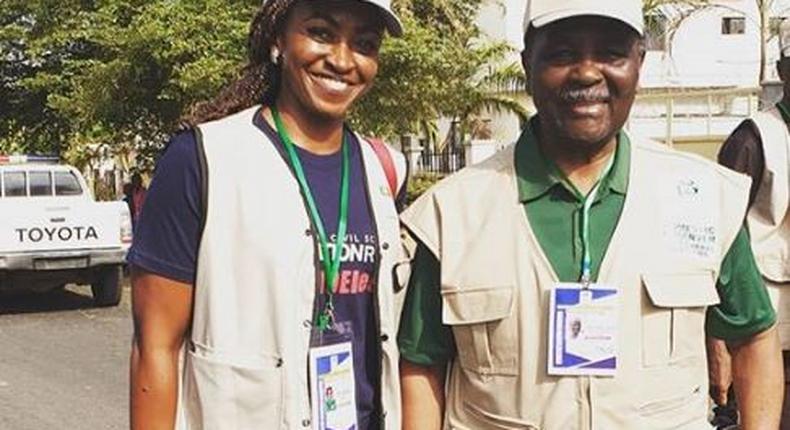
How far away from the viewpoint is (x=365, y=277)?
7.26ft

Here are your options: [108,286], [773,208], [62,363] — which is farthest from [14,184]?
[773,208]

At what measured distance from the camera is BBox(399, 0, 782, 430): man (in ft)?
6.75

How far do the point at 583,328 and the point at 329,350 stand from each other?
0.53 metres

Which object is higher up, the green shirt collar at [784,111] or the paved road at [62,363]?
the green shirt collar at [784,111]

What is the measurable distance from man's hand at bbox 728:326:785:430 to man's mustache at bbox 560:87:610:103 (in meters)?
0.65

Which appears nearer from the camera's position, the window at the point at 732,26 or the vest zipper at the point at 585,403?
the vest zipper at the point at 585,403

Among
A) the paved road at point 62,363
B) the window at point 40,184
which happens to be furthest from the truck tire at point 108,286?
the window at point 40,184

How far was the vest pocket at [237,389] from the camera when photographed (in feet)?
6.90

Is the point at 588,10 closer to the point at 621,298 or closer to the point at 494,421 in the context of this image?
the point at 621,298

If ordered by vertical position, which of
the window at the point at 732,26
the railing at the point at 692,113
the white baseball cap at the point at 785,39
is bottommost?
the white baseball cap at the point at 785,39

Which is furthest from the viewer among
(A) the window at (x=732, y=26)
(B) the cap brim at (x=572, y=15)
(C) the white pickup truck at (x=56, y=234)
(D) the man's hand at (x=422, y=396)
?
(A) the window at (x=732, y=26)

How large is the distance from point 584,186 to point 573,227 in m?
0.10

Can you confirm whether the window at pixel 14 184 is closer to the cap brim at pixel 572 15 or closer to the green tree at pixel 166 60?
the green tree at pixel 166 60

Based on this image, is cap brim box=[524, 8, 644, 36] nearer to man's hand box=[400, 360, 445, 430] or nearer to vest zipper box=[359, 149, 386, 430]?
vest zipper box=[359, 149, 386, 430]
